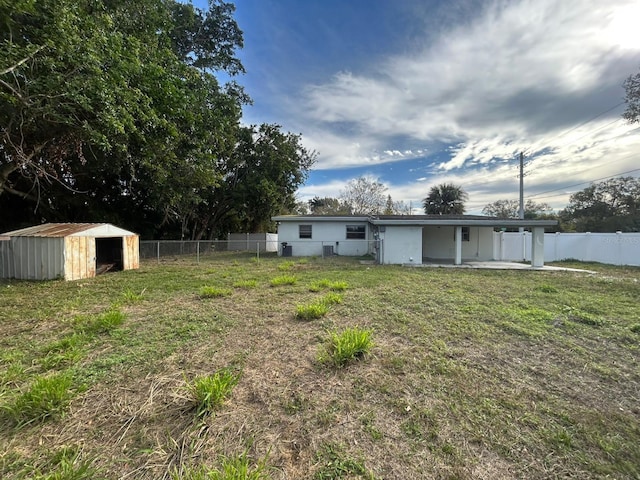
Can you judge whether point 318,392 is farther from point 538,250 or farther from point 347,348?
point 538,250

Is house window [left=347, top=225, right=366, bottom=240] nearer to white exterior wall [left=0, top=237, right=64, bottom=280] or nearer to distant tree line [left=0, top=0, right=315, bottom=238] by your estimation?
distant tree line [left=0, top=0, right=315, bottom=238]

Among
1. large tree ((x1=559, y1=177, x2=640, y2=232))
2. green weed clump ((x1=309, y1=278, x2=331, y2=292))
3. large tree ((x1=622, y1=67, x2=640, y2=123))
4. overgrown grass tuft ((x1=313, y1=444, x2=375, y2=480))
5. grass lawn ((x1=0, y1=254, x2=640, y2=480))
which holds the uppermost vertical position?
large tree ((x1=622, y1=67, x2=640, y2=123))

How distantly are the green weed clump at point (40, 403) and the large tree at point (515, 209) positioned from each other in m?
43.9

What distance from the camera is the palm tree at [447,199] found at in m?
27.0

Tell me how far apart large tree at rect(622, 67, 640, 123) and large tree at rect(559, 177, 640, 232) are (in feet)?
61.4

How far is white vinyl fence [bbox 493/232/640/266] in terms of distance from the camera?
13.2 meters

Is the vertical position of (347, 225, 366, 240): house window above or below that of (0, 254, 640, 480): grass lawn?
above

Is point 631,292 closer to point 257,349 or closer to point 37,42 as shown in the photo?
point 257,349

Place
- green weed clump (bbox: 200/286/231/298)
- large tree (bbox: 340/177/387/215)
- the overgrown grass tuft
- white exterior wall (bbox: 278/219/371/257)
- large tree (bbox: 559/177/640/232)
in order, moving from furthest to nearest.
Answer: large tree (bbox: 340/177/387/215) < large tree (bbox: 559/177/640/232) < white exterior wall (bbox: 278/219/371/257) < green weed clump (bbox: 200/286/231/298) < the overgrown grass tuft

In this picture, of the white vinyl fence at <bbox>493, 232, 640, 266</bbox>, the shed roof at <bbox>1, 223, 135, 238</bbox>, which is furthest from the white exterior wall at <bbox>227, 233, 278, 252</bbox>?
the white vinyl fence at <bbox>493, 232, 640, 266</bbox>

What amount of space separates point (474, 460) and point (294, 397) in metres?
1.53

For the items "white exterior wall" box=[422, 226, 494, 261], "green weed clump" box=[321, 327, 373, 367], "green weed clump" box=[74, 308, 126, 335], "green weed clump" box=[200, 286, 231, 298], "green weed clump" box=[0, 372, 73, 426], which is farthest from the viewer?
"white exterior wall" box=[422, 226, 494, 261]

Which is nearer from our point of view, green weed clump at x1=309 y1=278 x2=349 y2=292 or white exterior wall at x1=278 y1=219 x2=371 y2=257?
Result: green weed clump at x1=309 y1=278 x2=349 y2=292

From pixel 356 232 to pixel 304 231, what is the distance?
3229 mm
